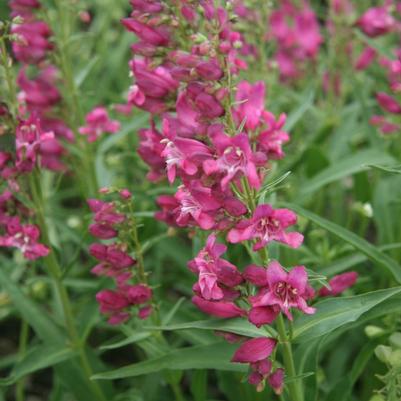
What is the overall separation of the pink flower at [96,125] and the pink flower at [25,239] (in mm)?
912

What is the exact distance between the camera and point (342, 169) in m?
3.33

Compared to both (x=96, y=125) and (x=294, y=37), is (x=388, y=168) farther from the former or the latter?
(x=294, y=37)

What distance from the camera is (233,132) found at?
2.12 metres

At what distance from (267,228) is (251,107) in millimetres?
712

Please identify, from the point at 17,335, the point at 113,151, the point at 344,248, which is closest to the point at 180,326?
the point at 344,248

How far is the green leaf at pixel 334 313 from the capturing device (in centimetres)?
215

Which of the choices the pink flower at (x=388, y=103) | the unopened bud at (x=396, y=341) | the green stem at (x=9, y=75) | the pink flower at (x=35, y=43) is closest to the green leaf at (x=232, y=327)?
the unopened bud at (x=396, y=341)

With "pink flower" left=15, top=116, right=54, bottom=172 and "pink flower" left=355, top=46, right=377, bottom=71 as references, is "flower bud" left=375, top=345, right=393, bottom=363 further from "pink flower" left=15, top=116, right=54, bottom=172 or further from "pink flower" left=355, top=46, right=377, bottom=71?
"pink flower" left=355, top=46, right=377, bottom=71

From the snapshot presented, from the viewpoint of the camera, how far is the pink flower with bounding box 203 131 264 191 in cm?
196

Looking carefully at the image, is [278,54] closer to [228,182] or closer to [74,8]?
[74,8]

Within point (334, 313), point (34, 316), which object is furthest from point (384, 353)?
point (34, 316)

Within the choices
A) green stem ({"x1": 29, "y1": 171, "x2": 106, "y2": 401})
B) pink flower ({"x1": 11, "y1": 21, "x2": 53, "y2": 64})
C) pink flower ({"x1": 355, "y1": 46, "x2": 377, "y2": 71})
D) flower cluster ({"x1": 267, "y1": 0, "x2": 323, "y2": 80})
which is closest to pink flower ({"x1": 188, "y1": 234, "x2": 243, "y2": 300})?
green stem ({"x1": 29, "y1": 171, "x2": 106, "y2": 401})

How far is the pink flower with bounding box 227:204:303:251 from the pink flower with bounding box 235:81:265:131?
563mm

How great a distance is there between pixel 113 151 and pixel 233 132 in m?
3.13
